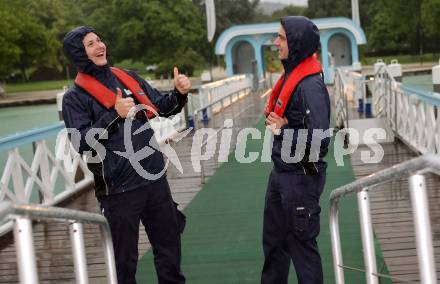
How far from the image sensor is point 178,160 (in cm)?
1092

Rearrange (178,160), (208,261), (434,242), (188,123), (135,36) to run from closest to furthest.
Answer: (434,242) → (208,261) → (178,160) → (188,123) → (135,36)

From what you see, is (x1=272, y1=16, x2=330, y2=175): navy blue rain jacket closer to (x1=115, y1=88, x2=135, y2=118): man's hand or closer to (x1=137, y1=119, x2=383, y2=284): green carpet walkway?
(x1=115, y1=88, x2=135, y2=118): man's hand

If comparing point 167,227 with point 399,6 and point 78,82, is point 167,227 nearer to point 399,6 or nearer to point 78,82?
point 78,82

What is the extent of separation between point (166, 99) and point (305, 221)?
1054 mm

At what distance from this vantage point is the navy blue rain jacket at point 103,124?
12.3 feet

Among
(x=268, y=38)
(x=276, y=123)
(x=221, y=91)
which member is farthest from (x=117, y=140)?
(x=268, y=38)

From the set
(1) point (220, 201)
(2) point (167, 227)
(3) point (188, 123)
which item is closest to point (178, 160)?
(1) point (220, 201)

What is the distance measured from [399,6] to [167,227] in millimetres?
53540

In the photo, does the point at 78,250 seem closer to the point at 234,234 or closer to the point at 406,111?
the point at 234,234

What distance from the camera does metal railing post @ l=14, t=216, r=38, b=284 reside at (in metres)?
2.17

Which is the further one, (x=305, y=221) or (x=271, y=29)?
(x=271, y=29)

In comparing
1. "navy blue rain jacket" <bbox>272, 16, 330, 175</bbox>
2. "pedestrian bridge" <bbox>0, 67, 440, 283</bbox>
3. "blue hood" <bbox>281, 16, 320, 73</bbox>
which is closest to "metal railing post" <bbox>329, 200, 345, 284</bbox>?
"pedestrian bridge" <bbox>0, 67, 440, 283</bbox>

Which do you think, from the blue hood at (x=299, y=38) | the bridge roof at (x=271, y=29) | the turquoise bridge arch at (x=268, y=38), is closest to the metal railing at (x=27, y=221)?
the blue hood at (x=299, y=38)

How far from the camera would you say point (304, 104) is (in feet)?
11.9
